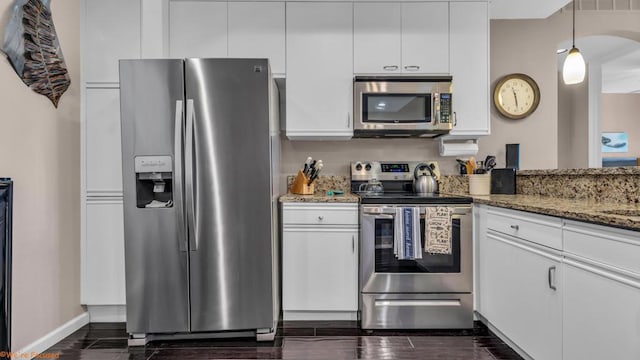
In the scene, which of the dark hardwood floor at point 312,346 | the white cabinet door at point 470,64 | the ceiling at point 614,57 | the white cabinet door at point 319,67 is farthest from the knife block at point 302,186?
the ceiling at point 614,57

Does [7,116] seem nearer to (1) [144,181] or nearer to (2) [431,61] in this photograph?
(1) [144,181]

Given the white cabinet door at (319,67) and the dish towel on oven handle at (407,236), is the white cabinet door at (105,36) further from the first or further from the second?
the dish towel on oven handle at (407,236)

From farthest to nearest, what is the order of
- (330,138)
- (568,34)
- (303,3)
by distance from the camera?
1. (568,34)
2. (330,138)
3. (303,3)

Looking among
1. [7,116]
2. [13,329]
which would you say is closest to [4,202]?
[7,116]

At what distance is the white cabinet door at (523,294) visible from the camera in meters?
1.66

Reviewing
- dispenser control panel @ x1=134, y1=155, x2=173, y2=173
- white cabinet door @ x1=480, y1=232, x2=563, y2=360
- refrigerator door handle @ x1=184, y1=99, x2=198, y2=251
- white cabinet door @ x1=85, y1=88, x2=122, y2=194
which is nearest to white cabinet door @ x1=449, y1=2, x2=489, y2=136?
white cabinet door @ x1=480, y1=232, x2=563, y2=360

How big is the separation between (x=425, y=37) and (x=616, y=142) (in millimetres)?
6221

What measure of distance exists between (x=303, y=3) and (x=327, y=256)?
1920 mm

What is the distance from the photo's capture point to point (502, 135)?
10.6ft

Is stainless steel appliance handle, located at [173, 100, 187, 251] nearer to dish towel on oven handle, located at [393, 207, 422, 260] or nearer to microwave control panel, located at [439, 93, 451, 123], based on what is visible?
dish towel on oven handle, located at [393, 207, 422, 260]

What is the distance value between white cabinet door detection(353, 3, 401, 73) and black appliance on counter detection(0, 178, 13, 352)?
7.37ft

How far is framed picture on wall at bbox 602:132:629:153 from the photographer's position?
21.9 ft

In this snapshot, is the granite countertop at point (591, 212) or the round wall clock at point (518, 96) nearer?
the granite countertop at point (591, 212)

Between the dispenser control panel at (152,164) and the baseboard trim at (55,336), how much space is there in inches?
45.5
